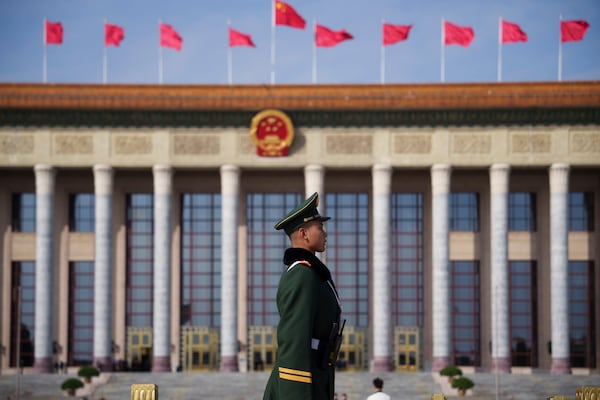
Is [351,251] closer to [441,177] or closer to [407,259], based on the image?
[407,259]

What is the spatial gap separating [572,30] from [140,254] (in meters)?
25.2

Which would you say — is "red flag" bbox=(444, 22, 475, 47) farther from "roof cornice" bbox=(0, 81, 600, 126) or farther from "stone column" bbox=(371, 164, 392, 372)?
"stone column" bbox=(371, 164, 392, 372)

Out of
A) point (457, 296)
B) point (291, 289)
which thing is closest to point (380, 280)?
point (457, 296)

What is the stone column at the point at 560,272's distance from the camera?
169 feet

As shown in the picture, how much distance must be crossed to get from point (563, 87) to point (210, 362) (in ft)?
74.6

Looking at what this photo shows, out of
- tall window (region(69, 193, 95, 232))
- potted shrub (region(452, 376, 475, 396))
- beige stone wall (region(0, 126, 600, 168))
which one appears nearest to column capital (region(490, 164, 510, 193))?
beige stone wall (region(0, 126, 600, 168))

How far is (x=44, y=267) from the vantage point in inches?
2055

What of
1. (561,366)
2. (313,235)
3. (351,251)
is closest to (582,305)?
(561,366)

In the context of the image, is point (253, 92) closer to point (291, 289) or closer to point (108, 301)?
point (108, 301)

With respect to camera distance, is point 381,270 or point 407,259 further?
point 407,259

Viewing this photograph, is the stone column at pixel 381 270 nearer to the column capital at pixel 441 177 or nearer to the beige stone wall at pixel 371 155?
the beige stone wall at pixel 371 155

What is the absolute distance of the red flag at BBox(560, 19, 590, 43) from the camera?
5291 centimetres

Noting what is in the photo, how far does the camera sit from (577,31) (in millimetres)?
52969

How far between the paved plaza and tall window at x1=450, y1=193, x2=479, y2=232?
8.91 metres
